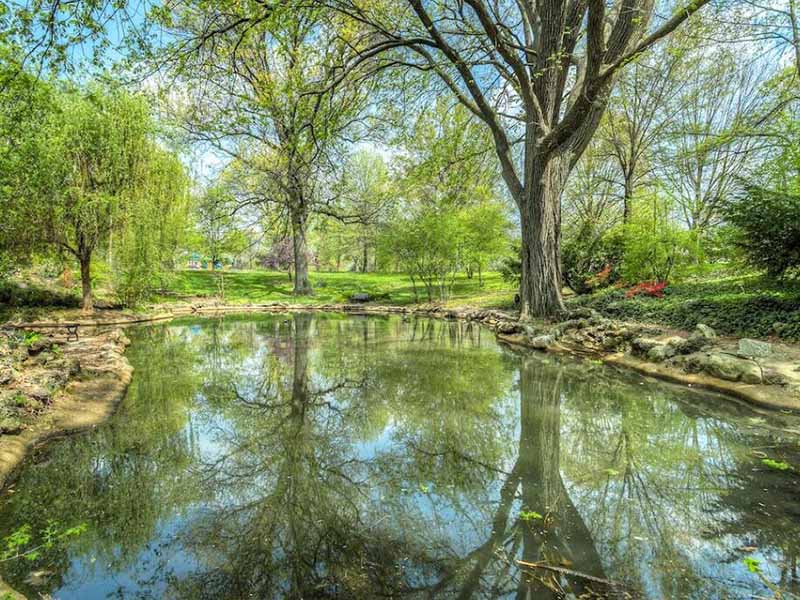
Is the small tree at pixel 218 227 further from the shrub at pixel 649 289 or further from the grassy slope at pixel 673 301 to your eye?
the shrub at pixel 649 289

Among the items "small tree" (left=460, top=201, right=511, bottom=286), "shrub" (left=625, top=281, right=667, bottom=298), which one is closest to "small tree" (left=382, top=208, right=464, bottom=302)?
"small tree" (left=460, top=201, right=511, bottom=286)

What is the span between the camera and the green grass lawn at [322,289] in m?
22.8

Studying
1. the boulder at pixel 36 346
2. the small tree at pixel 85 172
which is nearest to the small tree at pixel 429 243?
the small tree at pixel 85 172

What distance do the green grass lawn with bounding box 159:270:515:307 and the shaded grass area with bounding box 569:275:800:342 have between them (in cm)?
818

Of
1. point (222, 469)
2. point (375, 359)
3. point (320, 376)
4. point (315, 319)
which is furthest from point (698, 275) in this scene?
point (222, 469)

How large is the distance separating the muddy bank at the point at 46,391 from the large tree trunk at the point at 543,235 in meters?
9.63

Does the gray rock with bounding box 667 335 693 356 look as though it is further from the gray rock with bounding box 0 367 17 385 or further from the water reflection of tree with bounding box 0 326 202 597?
the gray rock with bounding box 0 367 17 385

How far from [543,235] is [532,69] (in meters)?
4.71

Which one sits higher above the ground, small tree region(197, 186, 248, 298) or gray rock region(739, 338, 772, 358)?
small tree region(197, 186, 248, 298)

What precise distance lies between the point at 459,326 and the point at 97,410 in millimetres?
11500

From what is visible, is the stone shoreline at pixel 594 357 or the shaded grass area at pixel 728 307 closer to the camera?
the stone shoreline at pixel 594 357

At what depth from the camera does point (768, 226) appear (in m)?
7.26

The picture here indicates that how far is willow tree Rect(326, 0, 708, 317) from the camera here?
348 inches

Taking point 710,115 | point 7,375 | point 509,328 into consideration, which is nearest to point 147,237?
point 7,375
